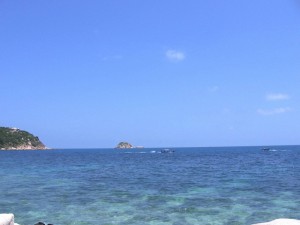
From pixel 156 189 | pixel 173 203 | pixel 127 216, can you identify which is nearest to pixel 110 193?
pixel 156 189

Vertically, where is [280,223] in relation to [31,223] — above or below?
above

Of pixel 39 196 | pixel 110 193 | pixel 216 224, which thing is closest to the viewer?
pixel 216 224

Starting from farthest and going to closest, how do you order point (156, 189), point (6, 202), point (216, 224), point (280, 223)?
1. point (156, 189)
2. point (6, 202)
3. point (216, 224)
4. point (280, 223)

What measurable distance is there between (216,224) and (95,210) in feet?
22.4

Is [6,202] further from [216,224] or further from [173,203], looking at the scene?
[216,224]

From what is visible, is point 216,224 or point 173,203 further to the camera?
point 173,203

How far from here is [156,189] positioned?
98.6 feet

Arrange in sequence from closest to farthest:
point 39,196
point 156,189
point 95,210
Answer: point 95,210
point 39,196
point 156,189

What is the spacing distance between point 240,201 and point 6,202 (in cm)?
1492

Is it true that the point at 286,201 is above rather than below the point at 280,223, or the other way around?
below

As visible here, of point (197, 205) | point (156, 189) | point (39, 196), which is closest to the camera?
point (197, 205)

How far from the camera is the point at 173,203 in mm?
22969

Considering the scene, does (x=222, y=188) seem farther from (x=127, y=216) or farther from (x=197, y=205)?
(x=127, y=216)


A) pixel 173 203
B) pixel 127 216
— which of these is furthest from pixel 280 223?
pixel 173 203
